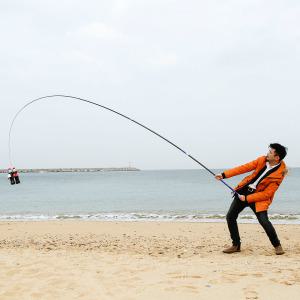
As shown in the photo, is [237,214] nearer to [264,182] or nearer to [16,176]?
[264,182]

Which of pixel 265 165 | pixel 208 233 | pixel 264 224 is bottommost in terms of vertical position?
pixel 208 233

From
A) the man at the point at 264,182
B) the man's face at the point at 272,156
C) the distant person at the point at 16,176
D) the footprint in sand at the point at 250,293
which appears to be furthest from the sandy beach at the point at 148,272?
the distant person at the point at 16,176

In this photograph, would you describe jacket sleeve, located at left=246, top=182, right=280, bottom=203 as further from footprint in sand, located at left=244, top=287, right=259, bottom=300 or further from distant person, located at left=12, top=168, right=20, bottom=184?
distant person, located at left=12, top=168, right=20, bottom=184

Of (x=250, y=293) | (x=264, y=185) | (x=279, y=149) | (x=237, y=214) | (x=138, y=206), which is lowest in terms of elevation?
(x=138, y=206)

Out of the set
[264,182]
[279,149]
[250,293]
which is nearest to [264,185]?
[264,182]

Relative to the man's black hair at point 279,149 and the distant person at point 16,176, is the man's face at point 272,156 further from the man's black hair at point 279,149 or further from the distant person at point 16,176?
the distant person at point 16,176

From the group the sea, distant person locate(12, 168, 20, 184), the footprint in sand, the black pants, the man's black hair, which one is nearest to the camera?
the footprint in sand

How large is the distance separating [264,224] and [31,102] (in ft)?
20.0

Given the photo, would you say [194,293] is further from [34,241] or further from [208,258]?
[34,241]

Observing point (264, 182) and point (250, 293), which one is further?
point (264, 182)

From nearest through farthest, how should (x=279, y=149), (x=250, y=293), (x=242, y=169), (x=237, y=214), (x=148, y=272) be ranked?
(x=250, y=293) < (x=148, y=272) < (x=279, y=149) < (x=242, y=169) < (x=237, y=214)

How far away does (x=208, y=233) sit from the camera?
10.0 meters

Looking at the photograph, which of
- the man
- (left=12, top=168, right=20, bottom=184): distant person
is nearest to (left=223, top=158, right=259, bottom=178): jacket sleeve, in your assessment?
the man

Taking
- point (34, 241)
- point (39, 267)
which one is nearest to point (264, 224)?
point (39, 267)
